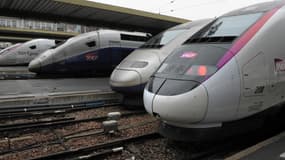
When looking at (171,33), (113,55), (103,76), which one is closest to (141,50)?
(171,33)

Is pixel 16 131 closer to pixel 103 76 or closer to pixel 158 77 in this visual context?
pixel 158 77

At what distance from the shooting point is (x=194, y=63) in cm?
422

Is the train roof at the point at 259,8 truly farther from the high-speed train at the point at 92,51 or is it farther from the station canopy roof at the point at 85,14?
the station canopy roof at the point at 85,14

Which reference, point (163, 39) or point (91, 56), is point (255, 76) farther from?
point (91, 56)

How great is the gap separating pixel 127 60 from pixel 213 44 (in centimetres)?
374

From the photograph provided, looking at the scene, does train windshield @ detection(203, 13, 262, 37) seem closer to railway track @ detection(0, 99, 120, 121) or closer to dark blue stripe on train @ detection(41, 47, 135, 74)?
railway track @ detection(0, 99, 120, 121)

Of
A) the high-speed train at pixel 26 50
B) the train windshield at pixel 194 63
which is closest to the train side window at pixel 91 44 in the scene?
the high-speed train at pixel 26 50

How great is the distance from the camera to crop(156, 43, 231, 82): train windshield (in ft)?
13.1

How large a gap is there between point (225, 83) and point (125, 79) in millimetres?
3540

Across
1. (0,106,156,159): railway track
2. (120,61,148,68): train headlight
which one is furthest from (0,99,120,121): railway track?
(120,61,148,68): train headlight

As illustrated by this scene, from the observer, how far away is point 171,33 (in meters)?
7.95

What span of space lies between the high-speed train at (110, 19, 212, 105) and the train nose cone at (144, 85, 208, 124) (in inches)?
119

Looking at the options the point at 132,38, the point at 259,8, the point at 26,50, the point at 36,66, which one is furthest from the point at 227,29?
the point at 26,50

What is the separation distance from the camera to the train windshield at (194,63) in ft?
13.1
